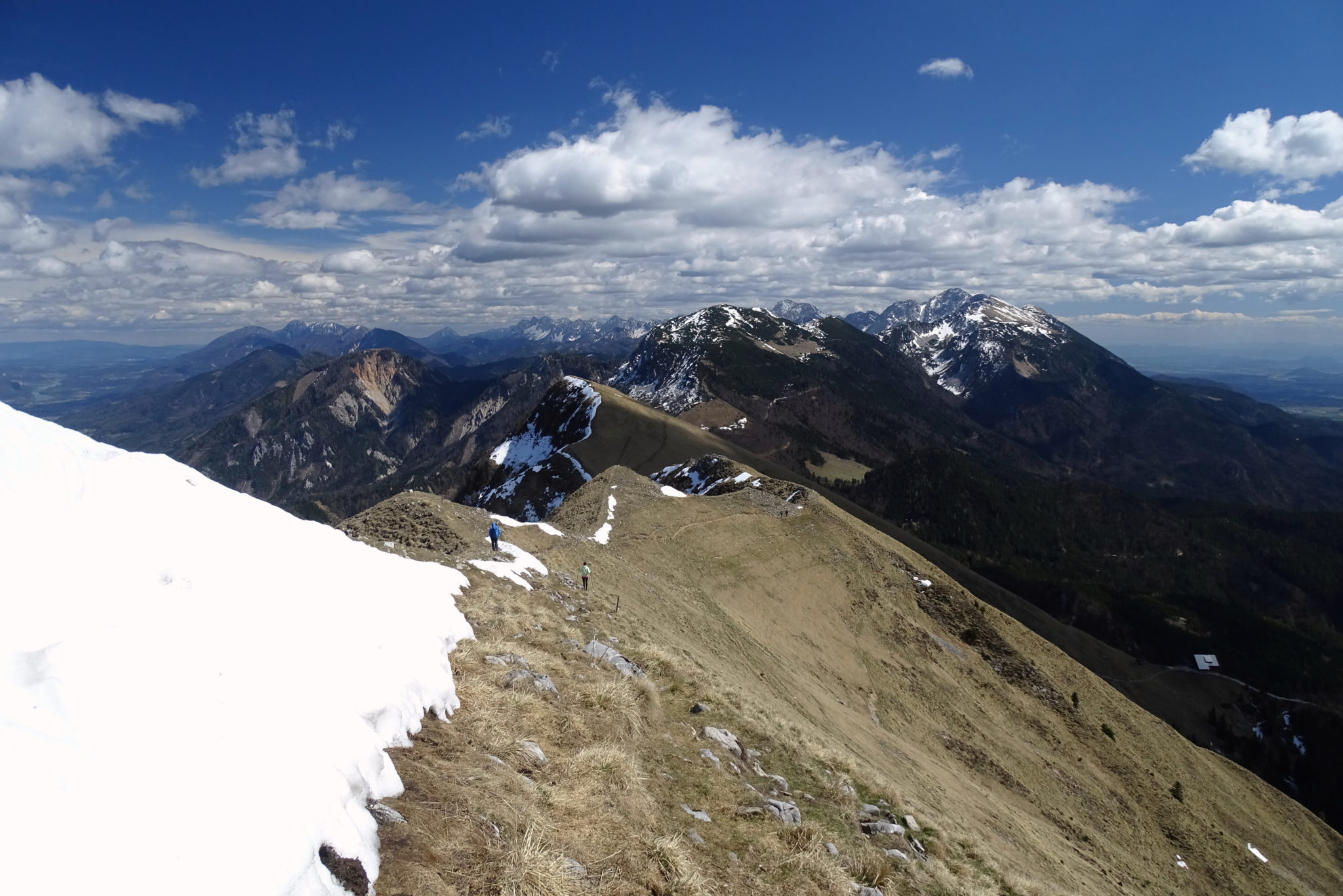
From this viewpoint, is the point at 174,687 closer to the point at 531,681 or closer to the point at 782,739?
the point at 531,681

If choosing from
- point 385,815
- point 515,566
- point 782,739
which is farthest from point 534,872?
point 515,566

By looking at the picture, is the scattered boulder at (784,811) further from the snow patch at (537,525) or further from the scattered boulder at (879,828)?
the snow patch at (537,525)

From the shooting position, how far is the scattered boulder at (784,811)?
13.4m

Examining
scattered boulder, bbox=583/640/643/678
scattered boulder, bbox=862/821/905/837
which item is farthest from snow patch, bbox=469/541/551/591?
scattered boulder, bbox=862/821/905/837

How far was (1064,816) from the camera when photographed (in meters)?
36.1

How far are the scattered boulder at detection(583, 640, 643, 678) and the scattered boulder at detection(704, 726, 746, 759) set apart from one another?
124 inches

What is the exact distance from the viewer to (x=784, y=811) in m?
13.7

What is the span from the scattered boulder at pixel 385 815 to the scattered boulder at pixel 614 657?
36.6 ft

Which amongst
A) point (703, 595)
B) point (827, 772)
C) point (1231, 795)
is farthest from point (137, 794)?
point (1231, 795)

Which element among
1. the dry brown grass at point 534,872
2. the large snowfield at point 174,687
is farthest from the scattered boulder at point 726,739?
the dry brown grass at point 534,872

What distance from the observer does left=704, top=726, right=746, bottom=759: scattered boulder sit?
1700 cm

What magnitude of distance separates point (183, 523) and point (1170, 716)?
136330mm

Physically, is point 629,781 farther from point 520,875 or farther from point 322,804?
point 322,804

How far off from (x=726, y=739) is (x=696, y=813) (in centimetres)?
480
